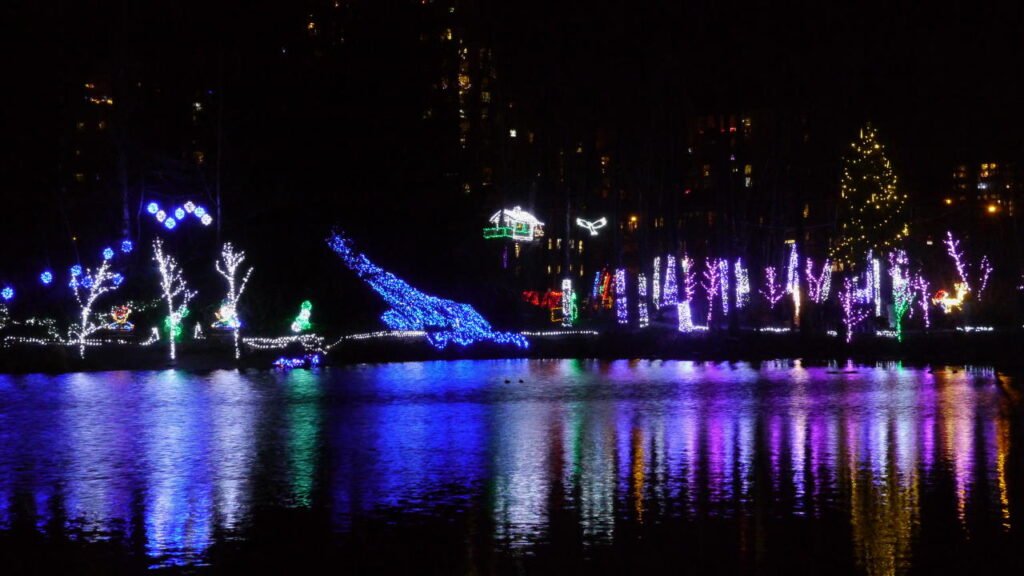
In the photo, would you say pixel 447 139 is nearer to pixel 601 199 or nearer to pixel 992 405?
pixel 992 405

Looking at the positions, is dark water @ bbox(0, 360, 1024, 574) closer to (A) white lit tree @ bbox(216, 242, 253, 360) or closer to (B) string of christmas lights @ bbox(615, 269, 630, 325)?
(A) white lit tree @ bbox(216, 242, 253, 360)

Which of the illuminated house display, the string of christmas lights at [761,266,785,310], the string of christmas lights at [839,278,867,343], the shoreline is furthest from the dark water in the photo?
the string of christmas lights at [761,266,785,310]

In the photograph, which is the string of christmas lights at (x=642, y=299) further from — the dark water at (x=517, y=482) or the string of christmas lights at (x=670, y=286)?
the dark water at (x=517, y=482)

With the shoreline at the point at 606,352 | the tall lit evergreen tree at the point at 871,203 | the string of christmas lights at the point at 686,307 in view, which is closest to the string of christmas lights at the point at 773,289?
the string of christmas lights at the point at 686,307

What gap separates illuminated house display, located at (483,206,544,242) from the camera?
59406 mm

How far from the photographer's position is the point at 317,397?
24.0 metres

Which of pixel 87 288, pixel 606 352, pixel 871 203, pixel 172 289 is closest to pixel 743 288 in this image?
pixel 871 203

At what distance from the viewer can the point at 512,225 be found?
61031mm

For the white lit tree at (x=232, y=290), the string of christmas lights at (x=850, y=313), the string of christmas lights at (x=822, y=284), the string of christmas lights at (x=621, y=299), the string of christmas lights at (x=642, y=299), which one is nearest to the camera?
the white lit tree at (x=232, y=290)

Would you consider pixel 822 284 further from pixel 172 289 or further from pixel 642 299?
pixel 172 289

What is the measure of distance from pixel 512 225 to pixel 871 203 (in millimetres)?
17845

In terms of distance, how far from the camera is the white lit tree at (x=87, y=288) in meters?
37.6

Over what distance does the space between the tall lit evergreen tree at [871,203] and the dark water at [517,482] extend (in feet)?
96.8

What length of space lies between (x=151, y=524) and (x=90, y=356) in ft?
89.4
